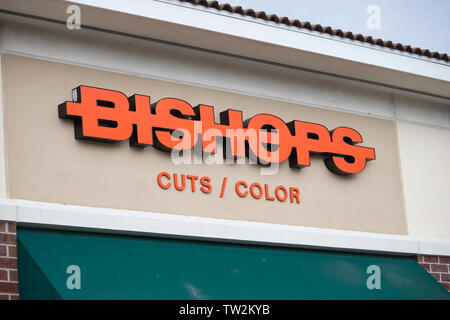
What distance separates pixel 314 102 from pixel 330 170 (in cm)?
113

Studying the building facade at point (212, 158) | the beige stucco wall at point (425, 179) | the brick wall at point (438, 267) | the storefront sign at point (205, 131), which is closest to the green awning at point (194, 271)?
the building facade at point (212, 158)

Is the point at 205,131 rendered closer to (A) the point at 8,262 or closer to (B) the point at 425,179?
(A) the point at 8,262

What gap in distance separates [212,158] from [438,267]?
4.37 meters

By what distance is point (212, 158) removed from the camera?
1231cm

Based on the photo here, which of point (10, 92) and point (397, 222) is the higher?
point (10, 92)

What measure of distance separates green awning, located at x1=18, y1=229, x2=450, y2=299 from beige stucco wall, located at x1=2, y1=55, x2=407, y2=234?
51 centimetres

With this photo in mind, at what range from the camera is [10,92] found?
10.9 m

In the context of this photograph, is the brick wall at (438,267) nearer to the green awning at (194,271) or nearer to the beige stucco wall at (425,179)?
the green awning at (194,271)

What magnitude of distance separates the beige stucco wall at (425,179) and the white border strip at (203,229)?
0.32m

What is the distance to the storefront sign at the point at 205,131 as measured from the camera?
11.4m

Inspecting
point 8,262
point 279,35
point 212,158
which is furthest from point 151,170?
point 279,35

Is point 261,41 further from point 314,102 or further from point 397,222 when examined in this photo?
point 397,222
